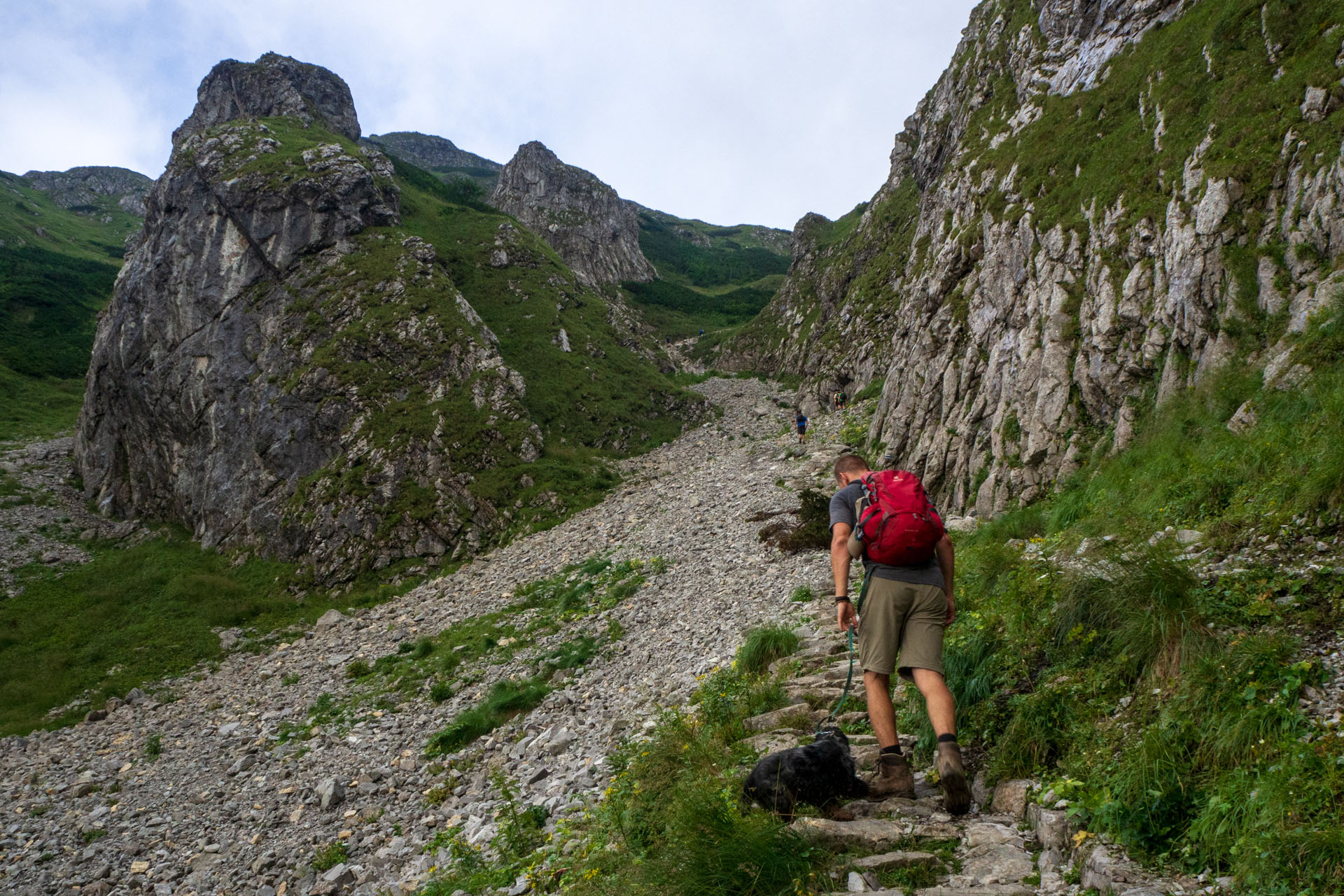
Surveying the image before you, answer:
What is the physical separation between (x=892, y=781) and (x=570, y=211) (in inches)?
4308

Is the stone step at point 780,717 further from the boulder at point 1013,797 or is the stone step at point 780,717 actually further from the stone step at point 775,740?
the boulder at point 1013,797

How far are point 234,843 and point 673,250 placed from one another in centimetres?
14272

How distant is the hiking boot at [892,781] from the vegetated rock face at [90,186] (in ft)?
640

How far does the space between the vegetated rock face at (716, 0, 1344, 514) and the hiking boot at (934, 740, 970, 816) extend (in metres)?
9.06

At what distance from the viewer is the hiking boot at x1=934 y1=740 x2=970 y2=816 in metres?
5.20

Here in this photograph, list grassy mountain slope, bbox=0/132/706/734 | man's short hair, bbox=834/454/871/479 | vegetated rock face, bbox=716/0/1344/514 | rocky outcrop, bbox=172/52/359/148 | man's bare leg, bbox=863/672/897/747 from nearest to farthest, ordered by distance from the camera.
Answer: man's bare leg, bbox=863/672/897/747 < man's short hair, bbox=834/454/871/479 < vegetated rock face, bbox=716/0/1344/514 < grassy mountain slope, bbox=0/132/706/734 < rocky outcrop, bbox=172/52/359/148

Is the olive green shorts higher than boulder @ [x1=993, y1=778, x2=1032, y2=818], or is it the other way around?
the olive green shorts

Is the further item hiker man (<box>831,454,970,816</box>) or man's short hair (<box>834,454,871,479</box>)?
man's short hair (<box>834,454,871,479</box>)

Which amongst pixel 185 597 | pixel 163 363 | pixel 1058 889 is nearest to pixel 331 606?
pixel 185 597

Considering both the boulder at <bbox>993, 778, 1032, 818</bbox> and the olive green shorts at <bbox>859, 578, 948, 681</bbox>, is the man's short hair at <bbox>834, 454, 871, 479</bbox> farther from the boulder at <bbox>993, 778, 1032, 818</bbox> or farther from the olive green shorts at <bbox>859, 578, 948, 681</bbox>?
the boulder at <bbox>993, 778, 1032, 818</bbox>

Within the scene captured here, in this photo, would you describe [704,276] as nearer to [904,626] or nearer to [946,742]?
[904,626]

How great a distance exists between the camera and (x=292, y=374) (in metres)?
37.2

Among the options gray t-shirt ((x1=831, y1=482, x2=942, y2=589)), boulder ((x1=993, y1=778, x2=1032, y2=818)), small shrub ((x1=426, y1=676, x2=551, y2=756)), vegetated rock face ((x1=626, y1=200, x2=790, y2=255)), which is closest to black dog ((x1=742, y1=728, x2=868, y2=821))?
boulder ((x1=993, y1=778, x2=1032, y2=818))

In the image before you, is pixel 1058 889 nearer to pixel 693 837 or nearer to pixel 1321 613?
pixel 693 837
